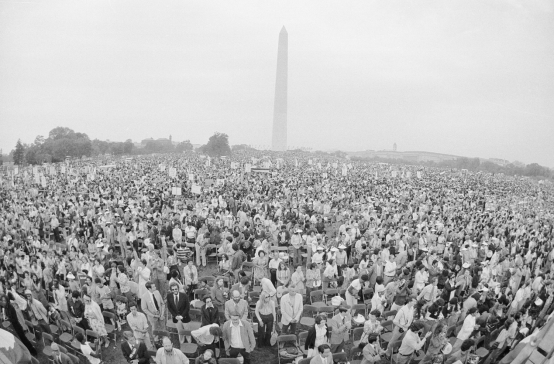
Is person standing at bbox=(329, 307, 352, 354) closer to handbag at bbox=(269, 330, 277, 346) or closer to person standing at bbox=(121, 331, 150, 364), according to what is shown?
handbag at bbox=(269, 330, 277, 346)

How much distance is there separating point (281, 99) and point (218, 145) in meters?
20.7

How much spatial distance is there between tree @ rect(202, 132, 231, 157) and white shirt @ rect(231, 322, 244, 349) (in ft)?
199

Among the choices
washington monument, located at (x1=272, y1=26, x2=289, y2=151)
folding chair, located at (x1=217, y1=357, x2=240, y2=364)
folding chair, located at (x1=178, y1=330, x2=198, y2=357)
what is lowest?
folding chair, located at (x1=178, y1=330, x2=198, y2=357)

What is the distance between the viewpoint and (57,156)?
50031 millimetres

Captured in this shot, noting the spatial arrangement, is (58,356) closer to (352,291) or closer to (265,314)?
(265,314)

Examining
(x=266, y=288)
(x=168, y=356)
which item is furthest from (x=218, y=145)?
(x=168, y=356)

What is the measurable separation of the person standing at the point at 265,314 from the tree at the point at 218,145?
2355 inches

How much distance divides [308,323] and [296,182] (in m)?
20.8

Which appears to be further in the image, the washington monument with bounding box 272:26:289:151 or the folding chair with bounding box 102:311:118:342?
the washington monument with bounding box 272:26:289:151

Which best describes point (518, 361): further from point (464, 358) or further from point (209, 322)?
point (209, 322)

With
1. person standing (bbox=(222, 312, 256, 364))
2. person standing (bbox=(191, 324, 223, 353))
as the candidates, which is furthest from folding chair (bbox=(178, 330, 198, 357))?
person standing (bbox=(222, 312, 256, 364))

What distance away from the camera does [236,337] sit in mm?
5746

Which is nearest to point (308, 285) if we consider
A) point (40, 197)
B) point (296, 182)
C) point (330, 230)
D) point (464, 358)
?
point (464, 358)

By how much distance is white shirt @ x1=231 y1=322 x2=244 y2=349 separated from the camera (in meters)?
5.73
